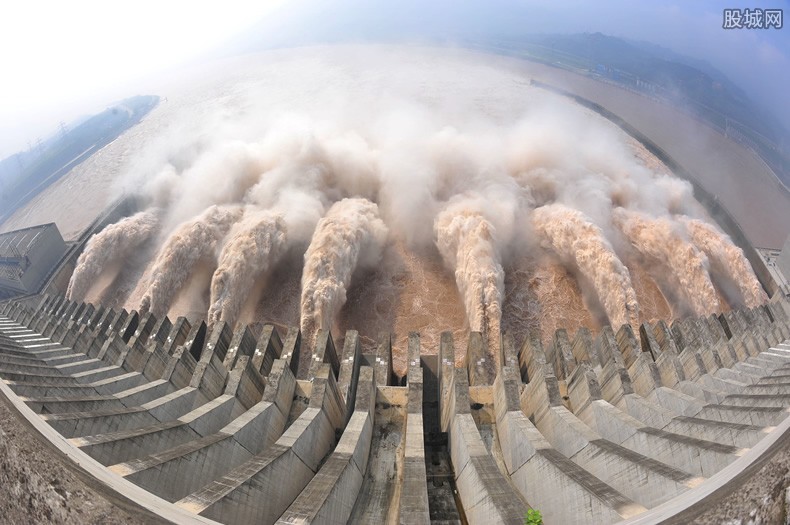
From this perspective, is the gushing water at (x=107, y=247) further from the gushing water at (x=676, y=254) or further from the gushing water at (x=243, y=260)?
the gushing water at (x=676, y=254)

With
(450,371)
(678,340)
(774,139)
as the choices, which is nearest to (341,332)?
(450,371)

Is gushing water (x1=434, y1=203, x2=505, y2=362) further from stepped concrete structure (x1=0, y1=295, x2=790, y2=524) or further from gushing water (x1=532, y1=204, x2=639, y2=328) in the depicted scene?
stepped concrete structure (x1=0, y1=295, x2=790, y2=524)

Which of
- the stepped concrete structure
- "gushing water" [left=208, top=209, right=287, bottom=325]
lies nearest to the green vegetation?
the stepped concrete structure

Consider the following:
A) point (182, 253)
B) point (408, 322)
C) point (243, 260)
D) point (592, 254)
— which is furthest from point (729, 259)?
point (182, 253)

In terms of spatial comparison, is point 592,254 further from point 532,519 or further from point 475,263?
point 532,519

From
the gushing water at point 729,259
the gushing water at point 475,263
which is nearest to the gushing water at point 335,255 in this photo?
the gushing water at point 475,263

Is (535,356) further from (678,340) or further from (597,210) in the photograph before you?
(597,210)
